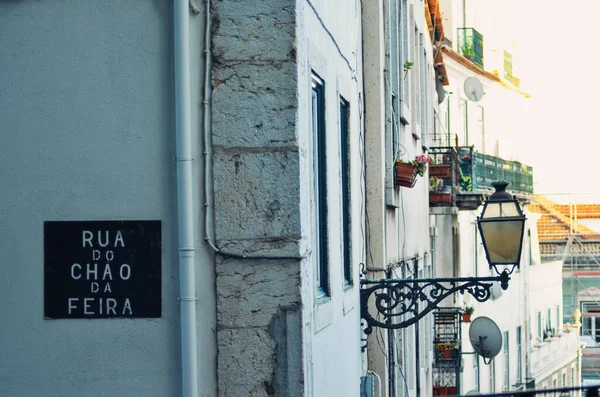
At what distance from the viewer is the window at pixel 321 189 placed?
6875mm

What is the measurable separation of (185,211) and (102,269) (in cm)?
47

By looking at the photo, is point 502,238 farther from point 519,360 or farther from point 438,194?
point 519,360

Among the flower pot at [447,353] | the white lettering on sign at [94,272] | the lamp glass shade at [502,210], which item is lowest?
the flower pot at [447,353]

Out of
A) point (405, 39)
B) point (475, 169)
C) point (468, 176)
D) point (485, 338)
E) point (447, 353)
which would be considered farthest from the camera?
point (475, 169)

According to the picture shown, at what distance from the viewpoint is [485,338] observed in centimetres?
1920

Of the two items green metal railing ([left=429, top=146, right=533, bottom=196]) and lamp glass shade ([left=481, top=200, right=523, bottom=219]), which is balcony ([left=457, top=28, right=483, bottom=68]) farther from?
lamp glass shade ([left=481, top=200, right=523, bottom=219])

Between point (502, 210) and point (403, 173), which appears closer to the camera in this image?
point (502, 210)

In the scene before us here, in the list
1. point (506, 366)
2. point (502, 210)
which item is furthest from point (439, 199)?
point (506, 366)

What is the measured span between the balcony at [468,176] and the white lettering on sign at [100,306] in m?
15.1

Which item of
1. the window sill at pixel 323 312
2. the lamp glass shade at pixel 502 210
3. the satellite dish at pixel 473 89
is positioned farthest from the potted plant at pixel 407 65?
the satellite dish at pixel 473 89

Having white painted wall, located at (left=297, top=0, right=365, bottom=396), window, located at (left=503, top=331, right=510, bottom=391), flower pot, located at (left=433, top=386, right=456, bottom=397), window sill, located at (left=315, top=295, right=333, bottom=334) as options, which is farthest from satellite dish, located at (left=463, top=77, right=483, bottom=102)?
window sill, located at (left=315, top=295, right=333, bottom=334)

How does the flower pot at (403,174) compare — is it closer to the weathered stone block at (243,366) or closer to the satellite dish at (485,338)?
the satellite dish at (485,338)

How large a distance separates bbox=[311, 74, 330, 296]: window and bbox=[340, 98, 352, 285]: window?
143 centimetres

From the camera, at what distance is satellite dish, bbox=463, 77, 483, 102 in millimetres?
27734
